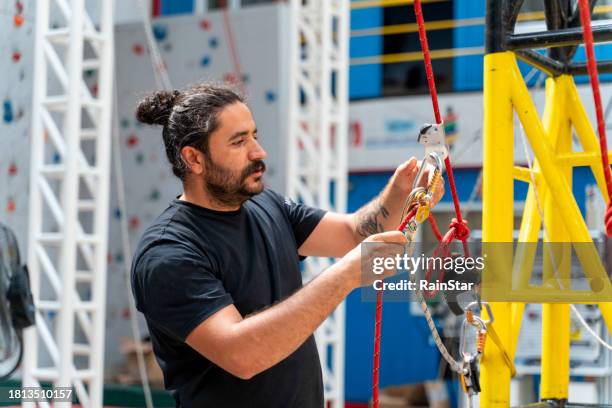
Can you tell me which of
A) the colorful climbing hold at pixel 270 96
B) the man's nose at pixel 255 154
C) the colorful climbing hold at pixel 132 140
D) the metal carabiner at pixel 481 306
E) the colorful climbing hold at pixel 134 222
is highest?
the colorful climbing hold at pixel 270 96

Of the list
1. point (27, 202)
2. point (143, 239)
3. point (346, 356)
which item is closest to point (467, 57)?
point (346, 356)

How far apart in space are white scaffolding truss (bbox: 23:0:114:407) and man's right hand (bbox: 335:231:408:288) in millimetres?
3122

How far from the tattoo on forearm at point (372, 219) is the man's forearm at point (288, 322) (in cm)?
61

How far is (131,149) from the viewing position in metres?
8.86

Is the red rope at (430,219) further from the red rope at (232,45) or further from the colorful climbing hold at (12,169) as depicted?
the red rope at (232,45)

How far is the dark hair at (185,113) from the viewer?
2.18 meters

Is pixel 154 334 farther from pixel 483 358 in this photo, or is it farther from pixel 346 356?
pixel 346 356

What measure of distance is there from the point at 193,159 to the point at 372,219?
1.88 feet

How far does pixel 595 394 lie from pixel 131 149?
209 inches

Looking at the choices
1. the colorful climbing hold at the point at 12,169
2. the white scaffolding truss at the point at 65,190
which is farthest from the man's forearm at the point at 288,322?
the colorful climbing hold at the point at 12,169

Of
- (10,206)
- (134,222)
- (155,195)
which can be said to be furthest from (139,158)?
(10,206)

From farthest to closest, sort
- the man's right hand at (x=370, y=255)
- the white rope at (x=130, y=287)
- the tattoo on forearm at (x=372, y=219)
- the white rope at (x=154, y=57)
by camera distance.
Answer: the white rope at (x=130, y=287) → the white rope at (x=154, y=57) → the tattoo on forearm at (x=372, y=219) → the man's right hand at (x=370, y=255)

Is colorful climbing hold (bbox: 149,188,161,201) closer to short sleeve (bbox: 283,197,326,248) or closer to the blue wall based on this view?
the blue wall

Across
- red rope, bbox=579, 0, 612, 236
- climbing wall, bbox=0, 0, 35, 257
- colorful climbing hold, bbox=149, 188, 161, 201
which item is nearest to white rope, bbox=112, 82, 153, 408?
colorful climbing hold, bbox=149, 188, 161, 201
